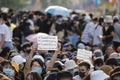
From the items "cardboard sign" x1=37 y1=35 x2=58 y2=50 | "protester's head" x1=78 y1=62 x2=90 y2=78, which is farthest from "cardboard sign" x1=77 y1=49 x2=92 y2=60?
"protester's head" x1=78 y1=62 x2=90 y2=78

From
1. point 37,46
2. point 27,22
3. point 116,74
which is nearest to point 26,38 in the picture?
point 27,22

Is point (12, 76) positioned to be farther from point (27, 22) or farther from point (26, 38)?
point (27, 22)

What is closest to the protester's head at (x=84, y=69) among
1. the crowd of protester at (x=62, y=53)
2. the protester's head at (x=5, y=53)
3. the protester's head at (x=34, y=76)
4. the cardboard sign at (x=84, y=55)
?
the crowd of protester at (x=62, y=53)

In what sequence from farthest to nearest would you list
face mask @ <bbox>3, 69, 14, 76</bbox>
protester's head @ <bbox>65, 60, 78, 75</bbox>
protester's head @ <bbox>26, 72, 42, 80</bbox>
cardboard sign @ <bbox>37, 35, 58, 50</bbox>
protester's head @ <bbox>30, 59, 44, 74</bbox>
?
cardboard sign @ <bbox>37, 35, 58, 50</bbox> < protester's head @ <bbox>65, 60, 78, 75</bbox> < protester's head @ <bbox>30, 59, 44, 74</bbox> < face mask @ <bbox>3, 69, 14, 76</bbox> < protester's head @ <bbox>26, 72, 42, 80</bbox>

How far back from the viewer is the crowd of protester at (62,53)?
36.4 feet

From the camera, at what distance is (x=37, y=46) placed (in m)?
12.8

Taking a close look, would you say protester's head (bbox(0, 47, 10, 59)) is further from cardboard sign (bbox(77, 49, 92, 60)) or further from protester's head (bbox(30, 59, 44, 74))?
protester's head (bbox(30, 59, 44, 74))

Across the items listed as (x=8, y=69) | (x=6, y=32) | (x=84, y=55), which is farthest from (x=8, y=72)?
(x=6, y=32)

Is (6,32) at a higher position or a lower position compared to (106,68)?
higher

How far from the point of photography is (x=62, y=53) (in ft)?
47.5

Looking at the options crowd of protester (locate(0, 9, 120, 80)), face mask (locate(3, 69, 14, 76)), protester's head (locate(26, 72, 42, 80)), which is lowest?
crowd of protester (locate(0, 9, 120, 80))

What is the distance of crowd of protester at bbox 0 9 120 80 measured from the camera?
36.4ft

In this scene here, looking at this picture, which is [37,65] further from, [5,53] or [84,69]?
[5,53]

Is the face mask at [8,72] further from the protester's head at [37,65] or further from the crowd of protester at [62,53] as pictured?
the protester's head at [37,65]
